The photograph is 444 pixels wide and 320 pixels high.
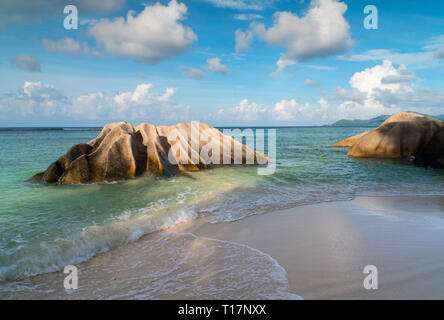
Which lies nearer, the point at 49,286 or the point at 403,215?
the point at 49,286

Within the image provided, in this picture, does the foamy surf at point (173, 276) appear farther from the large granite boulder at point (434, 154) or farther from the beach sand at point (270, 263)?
the large granite boulder at point (434, 154)

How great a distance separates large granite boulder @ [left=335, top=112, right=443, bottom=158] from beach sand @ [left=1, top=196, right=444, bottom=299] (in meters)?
13.9

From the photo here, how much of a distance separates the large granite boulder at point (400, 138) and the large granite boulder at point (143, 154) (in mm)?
9042

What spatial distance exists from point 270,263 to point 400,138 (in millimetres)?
18321

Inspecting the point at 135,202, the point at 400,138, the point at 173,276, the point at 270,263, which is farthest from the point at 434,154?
the point at 173,276

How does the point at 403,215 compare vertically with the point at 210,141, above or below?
below

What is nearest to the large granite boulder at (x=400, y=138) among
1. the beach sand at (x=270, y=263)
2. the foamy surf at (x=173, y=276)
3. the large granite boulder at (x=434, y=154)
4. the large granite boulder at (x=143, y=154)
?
the large granite boulder at (x=434, y=154)

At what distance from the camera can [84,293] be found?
2871mm

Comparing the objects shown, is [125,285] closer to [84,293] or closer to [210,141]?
[84,293]

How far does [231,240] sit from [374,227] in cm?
288

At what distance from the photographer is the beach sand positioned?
288 cm

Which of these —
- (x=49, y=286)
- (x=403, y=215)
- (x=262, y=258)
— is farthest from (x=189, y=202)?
(x=403, y=215)

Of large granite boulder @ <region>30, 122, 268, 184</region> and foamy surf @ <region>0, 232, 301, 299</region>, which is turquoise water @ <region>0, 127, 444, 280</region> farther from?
large granite boulder @ <region>30, 122, 268, 184</region>

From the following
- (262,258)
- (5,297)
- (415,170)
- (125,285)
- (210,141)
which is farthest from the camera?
(210,141)
